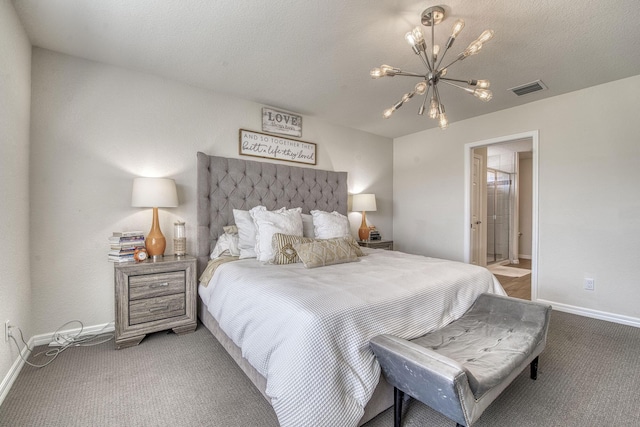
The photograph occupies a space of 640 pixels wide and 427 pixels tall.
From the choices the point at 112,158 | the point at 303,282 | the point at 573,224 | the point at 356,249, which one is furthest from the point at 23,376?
the point at 573,224

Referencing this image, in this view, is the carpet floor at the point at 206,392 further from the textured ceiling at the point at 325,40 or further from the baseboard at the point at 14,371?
the textured ceiling at the point at 325,40

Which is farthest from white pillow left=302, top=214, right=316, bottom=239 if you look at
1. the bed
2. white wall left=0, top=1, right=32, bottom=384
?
white wall left=0, top=1, right=32, bottom=384

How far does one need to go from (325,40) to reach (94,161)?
224 cm

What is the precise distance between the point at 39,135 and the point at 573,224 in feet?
17.1

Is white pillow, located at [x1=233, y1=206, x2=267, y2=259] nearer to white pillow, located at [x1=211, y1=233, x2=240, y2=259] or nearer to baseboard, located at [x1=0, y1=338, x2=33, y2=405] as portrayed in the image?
white pillow, located at [x1=211, y1=233, x2=240, y2=259]

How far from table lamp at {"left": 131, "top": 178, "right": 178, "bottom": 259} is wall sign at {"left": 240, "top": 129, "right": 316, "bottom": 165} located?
1.02 m

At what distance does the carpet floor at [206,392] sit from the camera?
5.03 feet

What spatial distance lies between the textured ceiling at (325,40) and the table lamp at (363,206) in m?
1.49

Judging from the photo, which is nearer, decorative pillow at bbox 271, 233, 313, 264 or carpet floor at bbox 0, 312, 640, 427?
carpet floor at bbox 0, 312, 640, 427

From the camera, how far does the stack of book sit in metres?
2.42

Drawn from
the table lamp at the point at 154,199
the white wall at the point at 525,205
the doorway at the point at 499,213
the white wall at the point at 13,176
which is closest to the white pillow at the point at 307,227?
the table lamp at the point at 154,199

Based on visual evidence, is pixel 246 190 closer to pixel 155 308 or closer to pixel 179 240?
pixel 179 240

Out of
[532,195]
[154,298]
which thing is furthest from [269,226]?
[532,195]

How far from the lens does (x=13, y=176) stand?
1937 mm
